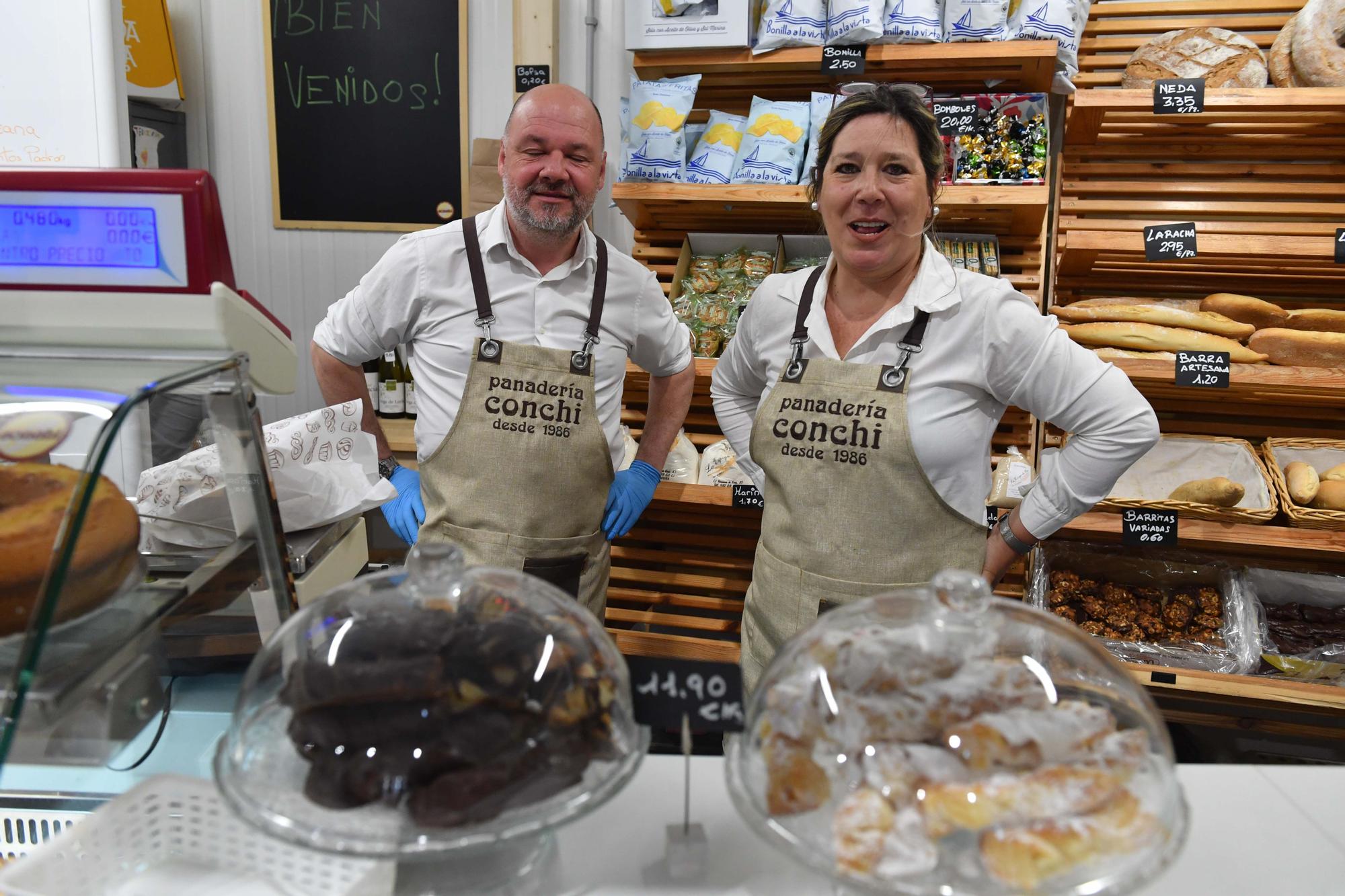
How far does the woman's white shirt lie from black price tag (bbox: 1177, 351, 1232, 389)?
0.69 m

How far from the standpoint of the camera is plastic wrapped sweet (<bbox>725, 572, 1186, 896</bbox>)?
0.72m

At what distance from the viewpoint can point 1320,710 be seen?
8.31 feet

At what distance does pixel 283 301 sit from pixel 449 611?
134 inches

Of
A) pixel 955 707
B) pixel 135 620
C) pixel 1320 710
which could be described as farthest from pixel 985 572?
pixel 135 620

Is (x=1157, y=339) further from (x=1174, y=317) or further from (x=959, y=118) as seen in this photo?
(x=959, y=118)

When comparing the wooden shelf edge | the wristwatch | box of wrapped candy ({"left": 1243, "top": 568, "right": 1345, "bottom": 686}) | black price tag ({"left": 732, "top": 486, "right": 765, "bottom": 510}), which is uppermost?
the wristwatch

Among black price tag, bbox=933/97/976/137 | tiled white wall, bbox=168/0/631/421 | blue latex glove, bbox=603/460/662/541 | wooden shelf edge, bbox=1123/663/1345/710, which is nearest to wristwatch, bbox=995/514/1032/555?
wooden shelf edge, bbox=1123/663/1345/710

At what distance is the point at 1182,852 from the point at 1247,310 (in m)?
2.32

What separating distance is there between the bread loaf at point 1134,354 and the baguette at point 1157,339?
0.04 feet

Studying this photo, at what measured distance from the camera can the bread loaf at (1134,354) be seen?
101 inches

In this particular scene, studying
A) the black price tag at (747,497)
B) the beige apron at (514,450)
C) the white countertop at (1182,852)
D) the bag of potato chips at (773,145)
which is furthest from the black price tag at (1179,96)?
the white countertop at (1182,852)

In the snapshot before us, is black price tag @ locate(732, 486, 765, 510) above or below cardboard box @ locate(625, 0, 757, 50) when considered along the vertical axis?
below

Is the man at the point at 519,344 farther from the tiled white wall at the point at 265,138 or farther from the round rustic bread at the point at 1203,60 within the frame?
the round rustic bread at the point at 1203,60

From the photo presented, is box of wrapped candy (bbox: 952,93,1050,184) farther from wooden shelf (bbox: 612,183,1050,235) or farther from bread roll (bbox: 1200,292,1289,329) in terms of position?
bread roll (bbox: 1200,292,1289,329)
